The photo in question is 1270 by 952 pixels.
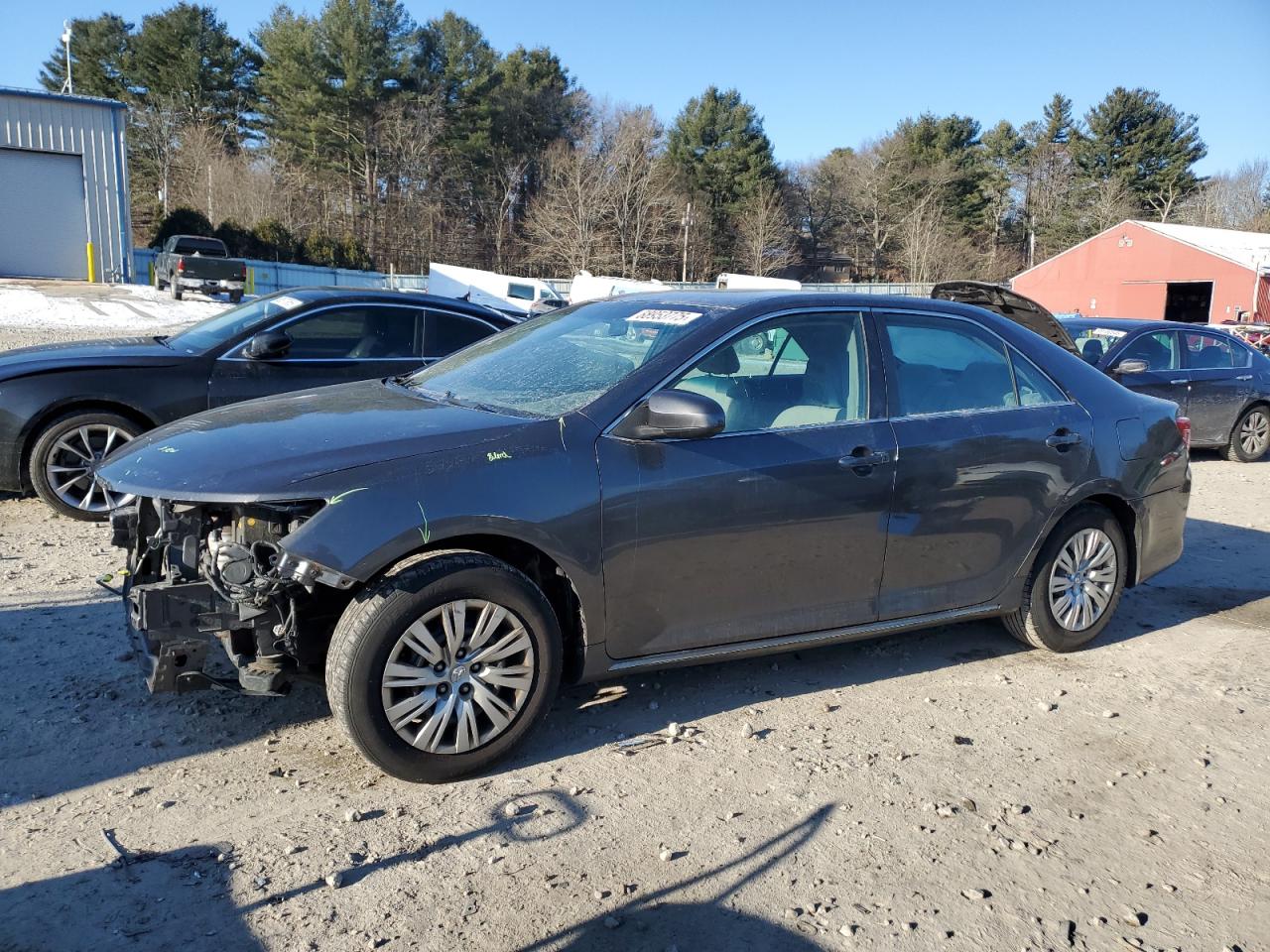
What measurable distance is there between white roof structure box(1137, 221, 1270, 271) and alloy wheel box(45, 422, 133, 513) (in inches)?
1709

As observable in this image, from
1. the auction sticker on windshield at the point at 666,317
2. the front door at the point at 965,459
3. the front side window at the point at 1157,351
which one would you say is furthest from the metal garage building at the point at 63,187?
the front door at the point at 965,459

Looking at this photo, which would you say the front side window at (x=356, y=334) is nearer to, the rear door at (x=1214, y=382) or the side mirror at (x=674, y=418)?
the side mirror at (x=674, y=418)

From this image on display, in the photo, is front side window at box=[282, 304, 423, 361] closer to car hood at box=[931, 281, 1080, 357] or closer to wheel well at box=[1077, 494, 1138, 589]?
car hood at box=[931, 281, 1080, 357]

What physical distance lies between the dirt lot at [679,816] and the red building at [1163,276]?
127 ft

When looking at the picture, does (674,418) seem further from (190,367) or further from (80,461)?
(80,461)

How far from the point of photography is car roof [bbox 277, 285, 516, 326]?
24.7 ft

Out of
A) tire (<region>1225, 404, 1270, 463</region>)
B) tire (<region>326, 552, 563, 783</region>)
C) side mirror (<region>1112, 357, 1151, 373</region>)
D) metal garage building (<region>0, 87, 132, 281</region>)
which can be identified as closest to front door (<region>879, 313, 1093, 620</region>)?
tire (<region>326, 552, 563, 783</region>)

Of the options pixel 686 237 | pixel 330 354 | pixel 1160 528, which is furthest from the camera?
pixel 686 237

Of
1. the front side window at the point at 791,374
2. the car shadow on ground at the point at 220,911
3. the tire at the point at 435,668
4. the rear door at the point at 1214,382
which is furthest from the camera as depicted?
the rear door at the point at 1214,382

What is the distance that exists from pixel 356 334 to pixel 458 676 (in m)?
4.59

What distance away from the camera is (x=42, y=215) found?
3222 centimetres

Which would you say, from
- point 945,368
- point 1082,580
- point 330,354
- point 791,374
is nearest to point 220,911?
point 791,374

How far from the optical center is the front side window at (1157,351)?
36.1ft

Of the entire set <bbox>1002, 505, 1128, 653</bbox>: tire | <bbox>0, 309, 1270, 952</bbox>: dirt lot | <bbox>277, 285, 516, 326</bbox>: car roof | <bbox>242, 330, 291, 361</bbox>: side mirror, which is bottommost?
<bbox>0, 309, 1270, 952</bbox>: dirt lot
